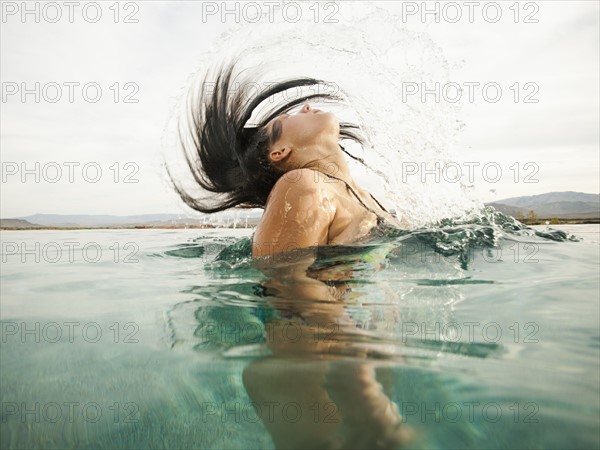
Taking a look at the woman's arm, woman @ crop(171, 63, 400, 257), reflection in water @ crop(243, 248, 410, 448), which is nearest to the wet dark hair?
woman @ crop(171, 63, 400, 257)

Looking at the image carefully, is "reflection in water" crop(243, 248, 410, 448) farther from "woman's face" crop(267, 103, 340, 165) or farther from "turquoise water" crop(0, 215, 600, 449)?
"woman's face" crop(267, 103, 340, 165)

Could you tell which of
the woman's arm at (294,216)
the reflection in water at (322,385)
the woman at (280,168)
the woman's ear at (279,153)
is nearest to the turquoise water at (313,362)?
the reflection in water at (322,385)

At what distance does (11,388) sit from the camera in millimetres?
1476

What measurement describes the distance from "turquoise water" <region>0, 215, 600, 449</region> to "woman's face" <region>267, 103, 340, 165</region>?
130cm

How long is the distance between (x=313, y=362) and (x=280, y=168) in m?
2.78

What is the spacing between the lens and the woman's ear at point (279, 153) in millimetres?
3965

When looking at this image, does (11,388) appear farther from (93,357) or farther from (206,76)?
(206,76)

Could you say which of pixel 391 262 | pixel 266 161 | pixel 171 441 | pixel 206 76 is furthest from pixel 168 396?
pixel 206 76

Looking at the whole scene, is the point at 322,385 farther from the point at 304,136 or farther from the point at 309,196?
the point at 304,136

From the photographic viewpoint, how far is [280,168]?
4.11 m

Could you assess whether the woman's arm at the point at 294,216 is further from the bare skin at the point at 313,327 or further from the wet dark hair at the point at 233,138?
the wet dark hair at the point at 233,138

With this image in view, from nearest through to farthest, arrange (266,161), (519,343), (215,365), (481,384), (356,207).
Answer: (481,384)
(215,365)
(519,343)
(356,207)
(266,161)

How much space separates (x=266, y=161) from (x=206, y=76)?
100cm

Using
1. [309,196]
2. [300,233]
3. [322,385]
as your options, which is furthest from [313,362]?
[309,196]
